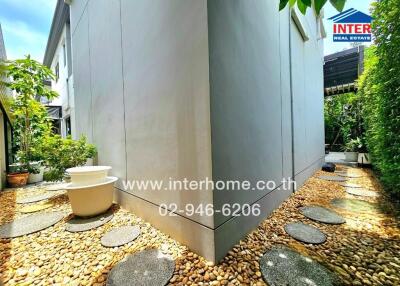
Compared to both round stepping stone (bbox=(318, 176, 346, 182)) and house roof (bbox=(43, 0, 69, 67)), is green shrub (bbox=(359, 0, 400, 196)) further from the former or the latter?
house roof (bbox=(43, 0, 69, 67))

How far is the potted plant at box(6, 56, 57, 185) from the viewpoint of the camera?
4562 mm

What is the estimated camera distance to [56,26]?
7008 mm

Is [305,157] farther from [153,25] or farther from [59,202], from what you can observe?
[59,202]

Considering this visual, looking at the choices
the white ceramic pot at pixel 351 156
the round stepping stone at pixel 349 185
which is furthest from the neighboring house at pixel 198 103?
the white ceramic pot at pixel 351 156

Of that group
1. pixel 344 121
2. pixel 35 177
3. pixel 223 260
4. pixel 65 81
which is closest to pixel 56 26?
pixel 65 81

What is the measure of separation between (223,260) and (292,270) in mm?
543

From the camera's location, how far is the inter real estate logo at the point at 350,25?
23.1ft

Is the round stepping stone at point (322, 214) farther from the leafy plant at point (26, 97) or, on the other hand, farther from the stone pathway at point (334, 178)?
the leafy plant at point (26, 97)

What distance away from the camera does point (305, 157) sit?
13.3 ft

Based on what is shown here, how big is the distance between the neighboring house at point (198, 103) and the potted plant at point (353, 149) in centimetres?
457

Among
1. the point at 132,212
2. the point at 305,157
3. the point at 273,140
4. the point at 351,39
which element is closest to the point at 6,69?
the point at 132,212

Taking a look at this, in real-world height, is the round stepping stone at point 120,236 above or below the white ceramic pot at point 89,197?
below

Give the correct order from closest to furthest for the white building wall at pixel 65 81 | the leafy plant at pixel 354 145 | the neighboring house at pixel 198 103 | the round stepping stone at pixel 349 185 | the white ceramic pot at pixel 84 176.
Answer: the neighboring house at pixel 198 103, the white ceramic pot at pixel 84 176, the round stepping stone at pixel 349 185, the leafy plant at pixel 354 145, the white building wall at pixel 65 81

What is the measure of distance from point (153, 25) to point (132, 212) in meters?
2.44
